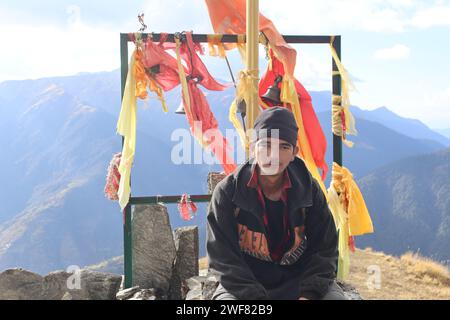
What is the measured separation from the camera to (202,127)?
457 cm

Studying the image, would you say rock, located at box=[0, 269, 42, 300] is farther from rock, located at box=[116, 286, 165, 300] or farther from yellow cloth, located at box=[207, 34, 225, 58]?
yellow cloth, located at box=[207, 34, 225, 58]

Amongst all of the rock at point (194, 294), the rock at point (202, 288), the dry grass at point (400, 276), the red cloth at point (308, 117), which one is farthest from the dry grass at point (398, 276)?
the rock at point (194, 294)

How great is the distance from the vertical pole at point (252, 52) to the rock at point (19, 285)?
7.05 ft

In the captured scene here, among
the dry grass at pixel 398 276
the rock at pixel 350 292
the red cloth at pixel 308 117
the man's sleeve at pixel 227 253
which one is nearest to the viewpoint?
the man's sleeve at pixel 227 253

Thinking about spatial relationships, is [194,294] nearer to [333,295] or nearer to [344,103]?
[333,295]

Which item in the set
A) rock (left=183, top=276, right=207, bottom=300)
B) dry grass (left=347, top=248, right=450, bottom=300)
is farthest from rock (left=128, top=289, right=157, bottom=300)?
dry grass (left=347, top=248, right=450, bottom=300)

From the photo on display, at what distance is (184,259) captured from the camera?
175 inches

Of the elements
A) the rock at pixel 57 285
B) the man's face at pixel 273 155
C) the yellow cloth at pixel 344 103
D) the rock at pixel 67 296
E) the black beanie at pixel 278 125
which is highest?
the yellow cloth at pixel 344 103

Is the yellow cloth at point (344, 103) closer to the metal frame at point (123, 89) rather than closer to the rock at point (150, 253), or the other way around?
the metal frame at point (123, 89)

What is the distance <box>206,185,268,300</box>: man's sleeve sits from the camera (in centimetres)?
237

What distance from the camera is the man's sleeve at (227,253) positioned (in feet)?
7.76

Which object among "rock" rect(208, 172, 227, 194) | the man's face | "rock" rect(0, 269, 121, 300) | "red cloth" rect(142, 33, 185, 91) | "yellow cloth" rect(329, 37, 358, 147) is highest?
"red cloth" rect(142, 33, 185, 91)
